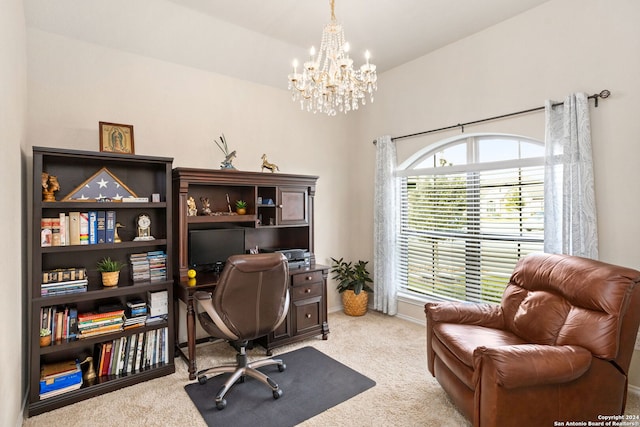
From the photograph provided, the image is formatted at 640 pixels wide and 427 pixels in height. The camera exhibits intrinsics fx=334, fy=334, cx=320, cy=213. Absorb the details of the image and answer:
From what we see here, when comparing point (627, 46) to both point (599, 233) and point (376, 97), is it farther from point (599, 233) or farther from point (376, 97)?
point (376, 97)

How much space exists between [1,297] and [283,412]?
5.76 ft

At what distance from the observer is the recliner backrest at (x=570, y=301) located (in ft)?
6.20

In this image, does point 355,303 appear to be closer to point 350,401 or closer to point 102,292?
point 350,401

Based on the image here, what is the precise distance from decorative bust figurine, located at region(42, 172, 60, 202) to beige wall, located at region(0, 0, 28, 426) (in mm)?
126

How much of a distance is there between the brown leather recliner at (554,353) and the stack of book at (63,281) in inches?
108

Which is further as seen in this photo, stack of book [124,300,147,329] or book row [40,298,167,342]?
stack of book [124,300,147,329]

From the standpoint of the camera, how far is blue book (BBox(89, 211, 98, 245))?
8.61 feet

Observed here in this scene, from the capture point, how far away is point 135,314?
9.09 feet

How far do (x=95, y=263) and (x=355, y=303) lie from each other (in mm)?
2892

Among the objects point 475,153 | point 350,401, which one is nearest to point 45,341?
point 350,401

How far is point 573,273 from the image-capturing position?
2195 millimetres

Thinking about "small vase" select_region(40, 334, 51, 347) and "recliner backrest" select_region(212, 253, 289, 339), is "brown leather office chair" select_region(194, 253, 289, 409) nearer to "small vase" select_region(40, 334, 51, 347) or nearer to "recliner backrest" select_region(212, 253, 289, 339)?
"recliner backrest" select_region(212, 253, 289, 339)

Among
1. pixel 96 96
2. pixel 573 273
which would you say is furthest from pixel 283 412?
pixel 96 96

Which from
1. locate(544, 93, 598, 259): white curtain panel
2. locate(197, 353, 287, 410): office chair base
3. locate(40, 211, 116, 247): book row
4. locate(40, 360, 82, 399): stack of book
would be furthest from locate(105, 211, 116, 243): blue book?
locate(544, 93, 598, 259): white curtain panel
